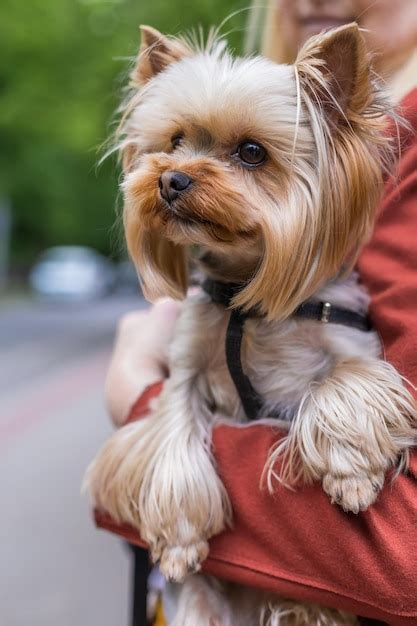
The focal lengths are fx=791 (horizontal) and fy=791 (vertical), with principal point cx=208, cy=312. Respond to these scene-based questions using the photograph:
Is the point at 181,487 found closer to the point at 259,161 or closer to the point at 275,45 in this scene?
the point at 259,161

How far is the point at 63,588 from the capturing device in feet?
14.1

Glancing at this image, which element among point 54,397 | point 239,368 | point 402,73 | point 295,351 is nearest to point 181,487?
point 239,368

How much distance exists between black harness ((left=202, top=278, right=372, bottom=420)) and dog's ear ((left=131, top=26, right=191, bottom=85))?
0.56 meters

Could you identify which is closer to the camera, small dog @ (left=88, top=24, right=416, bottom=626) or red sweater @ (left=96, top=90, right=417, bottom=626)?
red sweater @ (left=96, top=90, right=417, bottom=626)

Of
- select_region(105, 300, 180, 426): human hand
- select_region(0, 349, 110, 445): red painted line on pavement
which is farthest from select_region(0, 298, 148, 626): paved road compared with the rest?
select_region(105, 300, 180, 426): human hand

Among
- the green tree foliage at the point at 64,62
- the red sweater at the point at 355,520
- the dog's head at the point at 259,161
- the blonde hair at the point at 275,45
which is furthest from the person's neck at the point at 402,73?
the green tree foliage at the point at 64,62

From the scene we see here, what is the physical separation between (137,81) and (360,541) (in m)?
1.16

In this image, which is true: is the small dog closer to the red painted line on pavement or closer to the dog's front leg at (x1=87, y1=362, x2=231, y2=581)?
the dog's front leg at (x1=87, y1=362, x2=231, y2=581)

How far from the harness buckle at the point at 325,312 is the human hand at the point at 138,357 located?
1.62 ft

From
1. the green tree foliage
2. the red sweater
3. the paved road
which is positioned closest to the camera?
the red sweater

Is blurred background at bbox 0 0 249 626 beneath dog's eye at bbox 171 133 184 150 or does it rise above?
beneath

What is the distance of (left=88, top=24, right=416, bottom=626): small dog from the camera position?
157cm

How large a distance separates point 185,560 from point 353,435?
440mm

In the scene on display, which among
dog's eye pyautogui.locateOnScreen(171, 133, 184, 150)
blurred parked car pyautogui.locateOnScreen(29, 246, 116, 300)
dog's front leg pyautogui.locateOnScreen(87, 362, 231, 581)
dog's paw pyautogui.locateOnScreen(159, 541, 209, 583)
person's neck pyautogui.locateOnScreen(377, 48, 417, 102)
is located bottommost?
blurred parked car pyautogui.locateOnScreen(29, 246, 116, 300)
